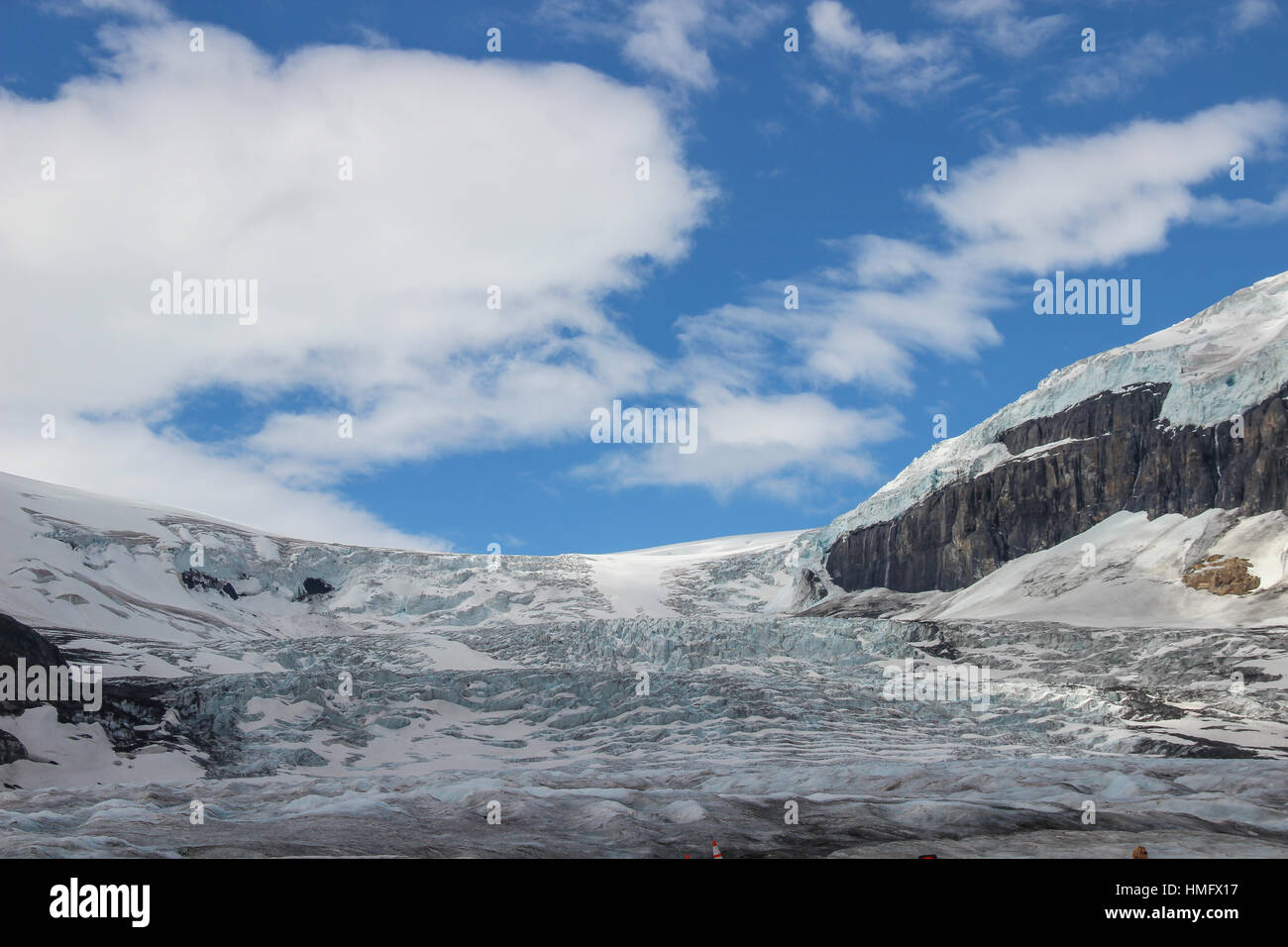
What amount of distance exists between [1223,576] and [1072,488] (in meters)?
32.0

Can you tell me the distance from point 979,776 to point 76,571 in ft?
334

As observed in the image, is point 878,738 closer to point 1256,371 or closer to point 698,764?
point 698,764

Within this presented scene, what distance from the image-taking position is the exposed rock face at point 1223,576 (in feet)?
370

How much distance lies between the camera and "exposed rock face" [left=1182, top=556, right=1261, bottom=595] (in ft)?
370

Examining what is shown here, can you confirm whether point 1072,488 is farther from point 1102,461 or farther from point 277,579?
point 277,579

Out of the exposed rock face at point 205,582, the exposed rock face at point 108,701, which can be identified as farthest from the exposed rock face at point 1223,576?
the exposed rock face at point 205,582

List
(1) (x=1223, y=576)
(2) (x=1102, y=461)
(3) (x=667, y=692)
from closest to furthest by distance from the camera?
(3) (x=667, y=692)
(1) (x=1223, y=576)
(2) (x=1102, y=461)

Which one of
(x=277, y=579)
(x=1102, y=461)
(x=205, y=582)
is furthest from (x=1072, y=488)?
(x=205, y=582)

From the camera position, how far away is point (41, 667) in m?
78.0

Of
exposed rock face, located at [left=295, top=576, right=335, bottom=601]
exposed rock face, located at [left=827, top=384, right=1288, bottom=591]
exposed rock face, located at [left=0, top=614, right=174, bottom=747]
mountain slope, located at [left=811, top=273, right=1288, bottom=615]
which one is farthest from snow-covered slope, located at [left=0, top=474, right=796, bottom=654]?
exposed rock face, located at [left=0, top=614, right=174, bottom=747]

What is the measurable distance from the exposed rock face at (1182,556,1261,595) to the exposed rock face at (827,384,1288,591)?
11098mm

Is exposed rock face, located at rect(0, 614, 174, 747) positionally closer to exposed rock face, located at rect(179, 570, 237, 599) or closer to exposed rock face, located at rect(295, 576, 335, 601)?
exposed rock face, located at rect(179, 570, 237, 599)

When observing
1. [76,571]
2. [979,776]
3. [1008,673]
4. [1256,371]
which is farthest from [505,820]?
[1256,371]

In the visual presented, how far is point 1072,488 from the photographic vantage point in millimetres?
145875
